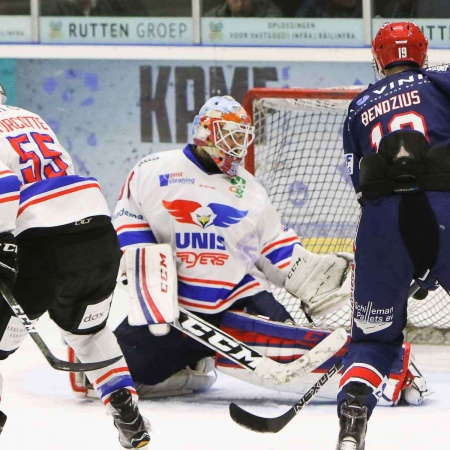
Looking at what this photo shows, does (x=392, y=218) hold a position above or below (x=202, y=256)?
above

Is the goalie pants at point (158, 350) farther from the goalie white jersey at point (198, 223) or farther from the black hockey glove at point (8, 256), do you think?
the black hockey glove at point (8, 256)

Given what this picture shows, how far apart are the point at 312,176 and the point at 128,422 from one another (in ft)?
8.62

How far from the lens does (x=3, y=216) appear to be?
7.54 feet

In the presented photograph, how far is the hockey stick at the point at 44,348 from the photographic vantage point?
93.7 inches

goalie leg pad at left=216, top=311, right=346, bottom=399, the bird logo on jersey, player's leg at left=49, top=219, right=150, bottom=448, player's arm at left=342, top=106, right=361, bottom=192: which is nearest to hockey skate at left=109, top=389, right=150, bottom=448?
player's leg at left=49, top=219, right=150, bottom=448

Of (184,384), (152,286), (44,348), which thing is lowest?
(184,384)

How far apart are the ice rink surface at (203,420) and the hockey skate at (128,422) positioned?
0.78 ft

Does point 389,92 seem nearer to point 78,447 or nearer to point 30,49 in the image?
point 78,447

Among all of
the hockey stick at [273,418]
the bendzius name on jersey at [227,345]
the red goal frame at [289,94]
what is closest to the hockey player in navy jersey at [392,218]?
the hockey stick at [273,418]

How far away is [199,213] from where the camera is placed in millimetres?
3486

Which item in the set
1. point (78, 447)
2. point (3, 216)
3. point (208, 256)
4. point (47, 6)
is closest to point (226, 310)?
point (208, 256)

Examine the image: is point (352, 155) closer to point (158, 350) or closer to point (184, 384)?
point (158, 350)

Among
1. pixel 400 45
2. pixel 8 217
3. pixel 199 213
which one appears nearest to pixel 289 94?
pixel 199 213

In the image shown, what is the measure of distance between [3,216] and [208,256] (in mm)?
1267
